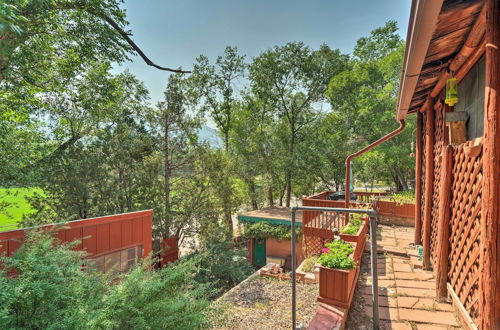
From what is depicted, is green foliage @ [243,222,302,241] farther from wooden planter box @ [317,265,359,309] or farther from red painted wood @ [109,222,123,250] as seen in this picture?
wooden planter box @ [317,265,359,309]

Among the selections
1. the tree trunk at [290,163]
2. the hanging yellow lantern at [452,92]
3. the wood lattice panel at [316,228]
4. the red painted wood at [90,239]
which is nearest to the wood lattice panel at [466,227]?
the hanging yellow lantern at [452,92]

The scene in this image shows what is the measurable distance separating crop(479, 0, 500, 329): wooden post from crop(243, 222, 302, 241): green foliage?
29.0ft

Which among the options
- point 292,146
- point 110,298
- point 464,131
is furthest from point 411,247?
point 292,146

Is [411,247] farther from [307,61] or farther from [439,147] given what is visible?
[307,61]

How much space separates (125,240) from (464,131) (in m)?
7.40

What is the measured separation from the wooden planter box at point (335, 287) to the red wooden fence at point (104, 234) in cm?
356

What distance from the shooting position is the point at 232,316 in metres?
3.93

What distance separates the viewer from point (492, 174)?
6.10 feet

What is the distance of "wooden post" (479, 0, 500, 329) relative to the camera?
1807mm

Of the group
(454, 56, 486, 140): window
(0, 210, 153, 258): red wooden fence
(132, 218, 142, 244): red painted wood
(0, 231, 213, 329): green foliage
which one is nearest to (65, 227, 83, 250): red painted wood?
(0, 210, 153, 258): red wooden fence

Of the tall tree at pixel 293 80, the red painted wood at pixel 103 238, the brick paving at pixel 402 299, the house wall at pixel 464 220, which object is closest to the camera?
the house wall at pixel 464 220

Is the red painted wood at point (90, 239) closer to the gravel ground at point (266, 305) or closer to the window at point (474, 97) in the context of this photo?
the gravel ground at point (266, 305)

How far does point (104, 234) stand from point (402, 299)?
6407 millimetres

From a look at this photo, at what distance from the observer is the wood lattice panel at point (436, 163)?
3736 mm
